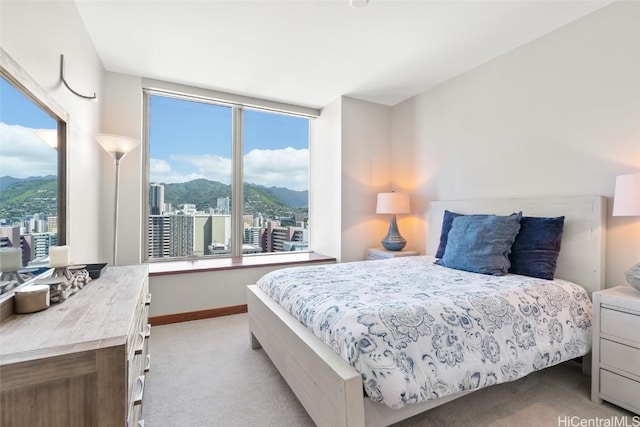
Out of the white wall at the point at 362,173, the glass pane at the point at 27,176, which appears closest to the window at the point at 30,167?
the glass pane at the point at 27,176

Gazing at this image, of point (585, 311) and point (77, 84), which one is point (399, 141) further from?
point (77, 84)

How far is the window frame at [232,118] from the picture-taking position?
11.1 ft

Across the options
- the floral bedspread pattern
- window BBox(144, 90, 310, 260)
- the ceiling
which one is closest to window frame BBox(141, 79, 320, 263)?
window BBox(144, 90, 310, 260)

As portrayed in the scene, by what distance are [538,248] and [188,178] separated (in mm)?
3574

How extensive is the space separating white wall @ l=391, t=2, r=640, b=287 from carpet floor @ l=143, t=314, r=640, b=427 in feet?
2.80

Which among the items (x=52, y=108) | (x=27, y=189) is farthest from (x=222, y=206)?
(x=27, y=189)

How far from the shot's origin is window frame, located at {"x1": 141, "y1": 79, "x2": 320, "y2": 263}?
340cm

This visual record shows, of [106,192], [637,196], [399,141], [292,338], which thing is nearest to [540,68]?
[637,196]

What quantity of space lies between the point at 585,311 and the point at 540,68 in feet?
6.19

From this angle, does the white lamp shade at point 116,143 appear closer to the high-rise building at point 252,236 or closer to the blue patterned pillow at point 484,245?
the high-rise building at point 252,236

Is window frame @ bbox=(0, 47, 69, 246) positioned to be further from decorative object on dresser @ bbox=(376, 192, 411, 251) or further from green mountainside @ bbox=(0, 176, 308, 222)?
decorative object on dresser @ bbox=(376, 192, 411, 251)

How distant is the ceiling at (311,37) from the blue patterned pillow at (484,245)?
58.2 inches

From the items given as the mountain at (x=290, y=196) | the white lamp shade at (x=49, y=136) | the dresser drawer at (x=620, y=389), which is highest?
the white lamp shade at (x=49, y=136)

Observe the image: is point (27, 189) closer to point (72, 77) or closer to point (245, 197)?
point (72, 77)
